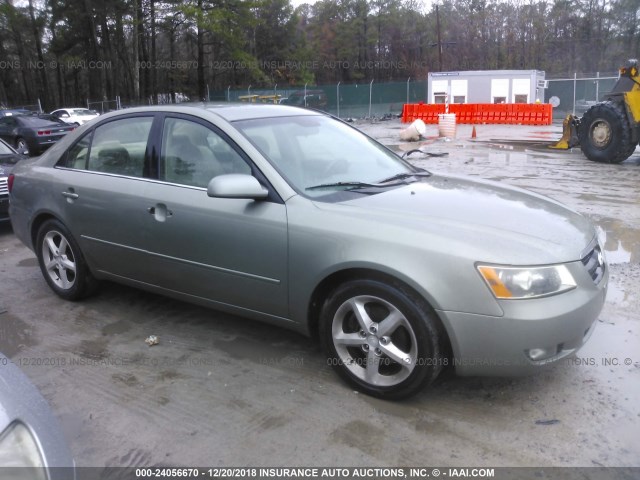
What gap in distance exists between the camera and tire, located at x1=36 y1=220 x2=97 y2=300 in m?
4.55

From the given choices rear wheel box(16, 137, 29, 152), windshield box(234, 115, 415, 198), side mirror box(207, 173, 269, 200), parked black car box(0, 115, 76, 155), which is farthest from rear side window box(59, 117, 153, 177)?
rear wheel box(16, 137, 29, 152)

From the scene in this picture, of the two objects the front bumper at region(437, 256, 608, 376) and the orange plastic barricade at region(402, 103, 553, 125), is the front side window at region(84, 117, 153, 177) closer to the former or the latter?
the front bumper at region(437, 256, 608, 376)

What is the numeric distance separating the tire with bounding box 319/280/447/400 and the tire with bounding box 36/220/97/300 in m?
2.36

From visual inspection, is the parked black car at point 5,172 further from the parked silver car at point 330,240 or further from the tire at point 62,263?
the parked silver car at point 330,240

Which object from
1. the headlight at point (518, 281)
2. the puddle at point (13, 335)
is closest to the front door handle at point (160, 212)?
the puddle at point (13, 335)

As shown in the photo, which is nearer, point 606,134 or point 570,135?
point 606,134

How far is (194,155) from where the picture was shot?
3.79m

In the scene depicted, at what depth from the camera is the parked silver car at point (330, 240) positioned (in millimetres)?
2766

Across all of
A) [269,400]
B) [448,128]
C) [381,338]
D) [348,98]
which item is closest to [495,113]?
[448,128]

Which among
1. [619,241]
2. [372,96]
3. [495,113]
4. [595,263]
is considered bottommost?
[619,241]

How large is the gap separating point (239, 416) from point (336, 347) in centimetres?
65

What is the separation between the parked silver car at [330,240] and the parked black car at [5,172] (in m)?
3.33

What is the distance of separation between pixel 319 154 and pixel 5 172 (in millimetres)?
5710

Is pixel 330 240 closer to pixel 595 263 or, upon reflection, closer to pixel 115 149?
pixel 595 263
